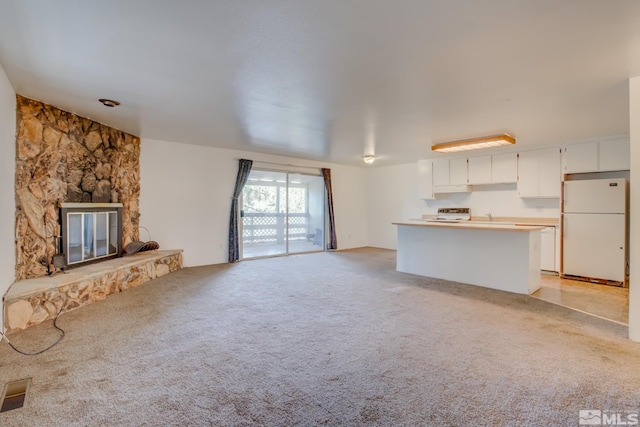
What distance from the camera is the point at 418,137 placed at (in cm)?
491

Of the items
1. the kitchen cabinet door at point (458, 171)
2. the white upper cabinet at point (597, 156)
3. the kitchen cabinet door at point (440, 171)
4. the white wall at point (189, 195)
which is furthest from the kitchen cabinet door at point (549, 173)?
the white wall at point (189, 195)

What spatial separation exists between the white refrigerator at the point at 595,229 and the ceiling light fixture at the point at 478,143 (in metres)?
1.38

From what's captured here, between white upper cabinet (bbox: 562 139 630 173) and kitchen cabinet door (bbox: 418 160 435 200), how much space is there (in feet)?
8.05

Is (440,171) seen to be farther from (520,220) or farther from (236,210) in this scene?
(236,210)

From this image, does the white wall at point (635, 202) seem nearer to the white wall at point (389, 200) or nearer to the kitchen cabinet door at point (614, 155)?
the kitchen cabinet door at point (614, 155)

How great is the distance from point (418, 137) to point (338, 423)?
4.32 meters

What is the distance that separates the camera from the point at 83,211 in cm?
402

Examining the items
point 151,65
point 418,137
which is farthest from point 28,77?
point 418,137

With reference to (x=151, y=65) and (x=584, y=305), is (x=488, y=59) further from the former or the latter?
(x=584, y=305)

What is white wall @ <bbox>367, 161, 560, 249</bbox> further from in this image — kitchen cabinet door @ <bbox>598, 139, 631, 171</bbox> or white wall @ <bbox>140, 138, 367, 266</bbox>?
white wall @ <bbox>140, 138, 367, 266</bbox>

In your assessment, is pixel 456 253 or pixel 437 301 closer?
pixel 437 301

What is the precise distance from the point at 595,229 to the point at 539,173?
129 centimetres

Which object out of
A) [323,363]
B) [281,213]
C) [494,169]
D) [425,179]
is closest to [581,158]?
[494,169]

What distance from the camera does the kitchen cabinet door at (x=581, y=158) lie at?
493cm
